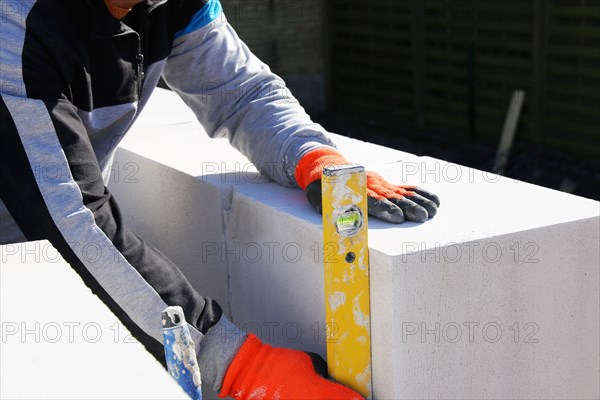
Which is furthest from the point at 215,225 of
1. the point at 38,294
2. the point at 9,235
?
the point at 38,294

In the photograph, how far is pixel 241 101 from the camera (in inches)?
110

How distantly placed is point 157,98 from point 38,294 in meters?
2.68

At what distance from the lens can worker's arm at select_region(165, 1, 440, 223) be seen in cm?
262

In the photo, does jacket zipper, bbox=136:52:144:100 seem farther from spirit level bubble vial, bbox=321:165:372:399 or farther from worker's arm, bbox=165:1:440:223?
spirit level bubble vial, bbox=321:165:372:399

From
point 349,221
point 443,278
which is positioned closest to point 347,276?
point 349,221

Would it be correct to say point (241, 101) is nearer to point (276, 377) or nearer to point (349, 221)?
point (349, 221)

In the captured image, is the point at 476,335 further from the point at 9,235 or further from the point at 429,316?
the point at 9,235

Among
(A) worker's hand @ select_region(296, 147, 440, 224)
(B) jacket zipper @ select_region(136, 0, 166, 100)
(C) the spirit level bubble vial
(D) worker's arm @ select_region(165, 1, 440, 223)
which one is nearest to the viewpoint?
(C) the spirit level bubble vial

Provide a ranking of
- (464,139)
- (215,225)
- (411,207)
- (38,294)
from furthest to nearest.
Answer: (464,139) < (215,225) < (411,207) < (38,294)

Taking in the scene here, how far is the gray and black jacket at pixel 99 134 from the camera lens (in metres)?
2.12

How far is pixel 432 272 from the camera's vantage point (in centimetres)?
213

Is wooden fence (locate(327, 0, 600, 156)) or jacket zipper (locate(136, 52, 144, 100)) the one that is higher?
jacket zipper (locate(136, 52, 144, 100))

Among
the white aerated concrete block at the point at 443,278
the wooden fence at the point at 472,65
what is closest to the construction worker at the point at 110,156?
the white aerated concrete block at the point at 443,278

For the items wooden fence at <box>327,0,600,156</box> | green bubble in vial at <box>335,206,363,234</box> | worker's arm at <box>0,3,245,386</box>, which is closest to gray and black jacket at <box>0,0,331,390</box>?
worker's arm at <box>0,3,245,386</box>
